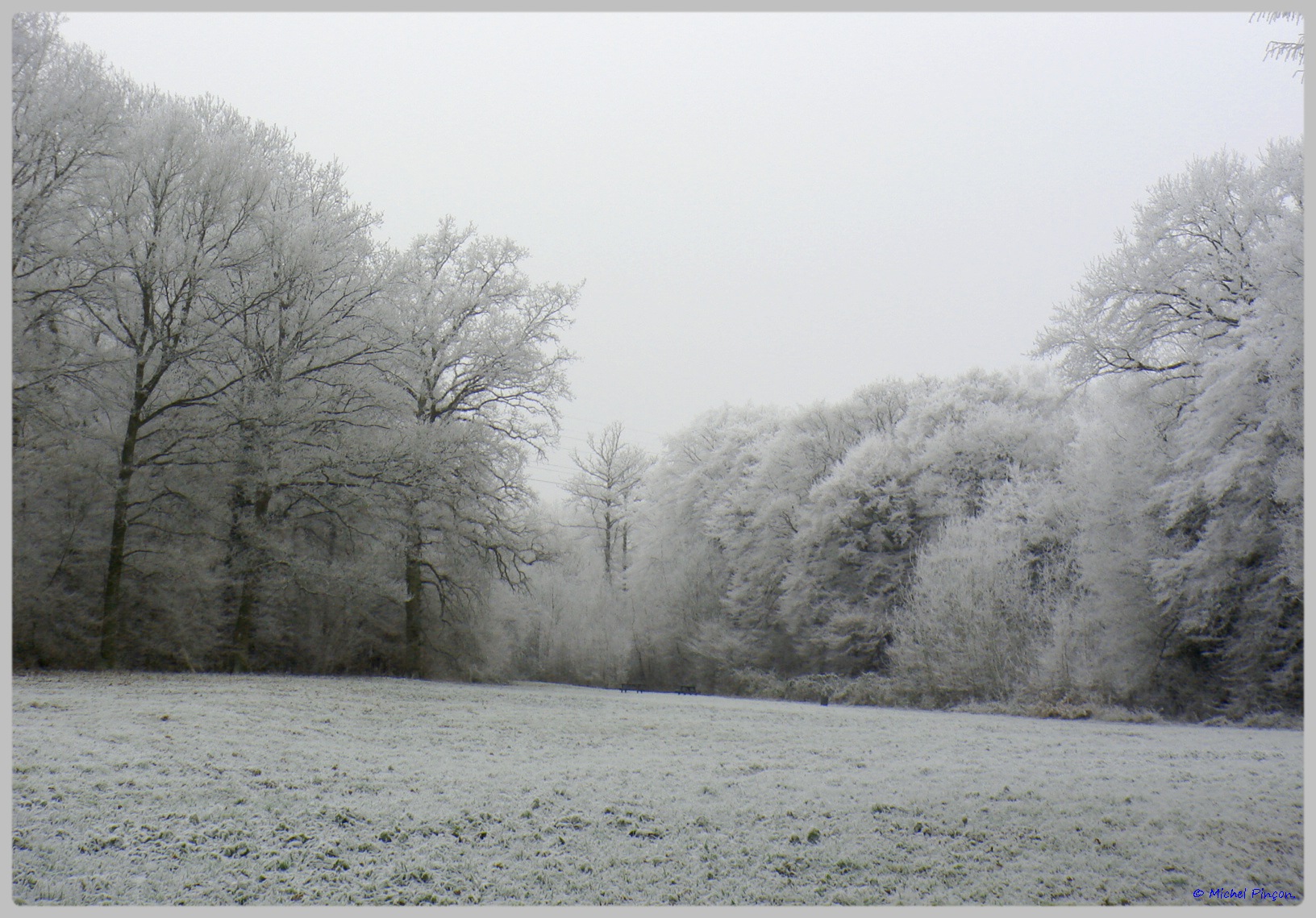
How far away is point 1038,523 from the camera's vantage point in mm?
20875

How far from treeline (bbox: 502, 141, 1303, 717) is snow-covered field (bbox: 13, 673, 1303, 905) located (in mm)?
6928

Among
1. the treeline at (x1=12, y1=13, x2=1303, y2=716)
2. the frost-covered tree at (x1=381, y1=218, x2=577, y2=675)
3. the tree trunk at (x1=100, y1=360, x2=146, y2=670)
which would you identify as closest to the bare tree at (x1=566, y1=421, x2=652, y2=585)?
the treeline at (x1=12, y1=13, x2=1303, y2=716)

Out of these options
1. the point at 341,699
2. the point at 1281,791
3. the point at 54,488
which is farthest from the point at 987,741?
the point at 54,488

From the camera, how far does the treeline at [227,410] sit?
436 inches

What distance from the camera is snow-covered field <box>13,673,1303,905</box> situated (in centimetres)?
375

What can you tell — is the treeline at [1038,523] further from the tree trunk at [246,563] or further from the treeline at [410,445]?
the tree trunk at [246,563]

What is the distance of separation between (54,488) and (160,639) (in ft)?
11.1

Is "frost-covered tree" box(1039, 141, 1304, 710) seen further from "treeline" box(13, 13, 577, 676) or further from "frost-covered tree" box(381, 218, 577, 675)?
"treeline" box(13, 13, 577, 676)

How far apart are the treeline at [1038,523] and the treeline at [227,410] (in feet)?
16.8

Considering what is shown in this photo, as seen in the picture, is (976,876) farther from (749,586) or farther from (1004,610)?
(749,586)

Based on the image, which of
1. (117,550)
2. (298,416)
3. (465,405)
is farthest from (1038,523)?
(117,550)

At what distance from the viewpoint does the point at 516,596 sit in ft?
69.1

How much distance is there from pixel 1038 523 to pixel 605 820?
756 inches

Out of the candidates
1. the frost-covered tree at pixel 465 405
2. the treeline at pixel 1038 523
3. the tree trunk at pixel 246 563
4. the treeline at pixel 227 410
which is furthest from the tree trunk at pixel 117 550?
the treeline at pixel 1038 523
